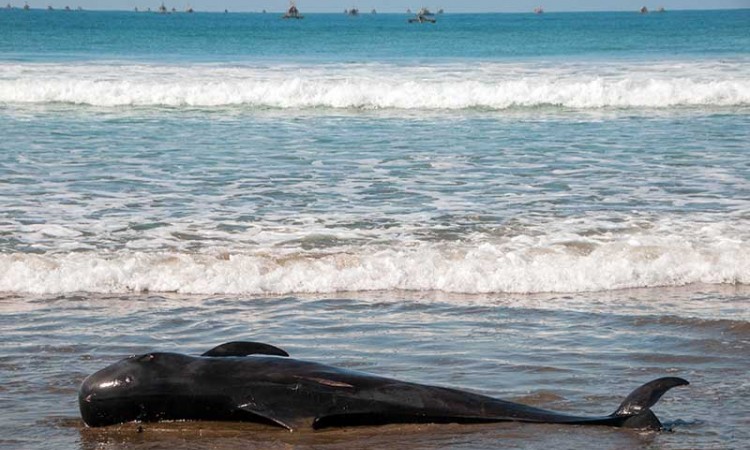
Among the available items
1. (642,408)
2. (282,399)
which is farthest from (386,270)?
(642,408)

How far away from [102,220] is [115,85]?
1718 cm

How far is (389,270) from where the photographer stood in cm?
969

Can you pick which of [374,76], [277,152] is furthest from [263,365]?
[374,76]

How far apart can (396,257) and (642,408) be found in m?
4.63

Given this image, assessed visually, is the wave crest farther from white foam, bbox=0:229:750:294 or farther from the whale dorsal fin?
the whale dorsal fin

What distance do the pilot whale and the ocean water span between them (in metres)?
0.09

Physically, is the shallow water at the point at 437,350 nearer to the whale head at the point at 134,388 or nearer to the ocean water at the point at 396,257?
the ocean water at the point at 396,257

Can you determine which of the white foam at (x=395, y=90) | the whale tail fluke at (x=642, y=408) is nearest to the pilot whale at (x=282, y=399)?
the whale tail fluke at (x=642, y=408)

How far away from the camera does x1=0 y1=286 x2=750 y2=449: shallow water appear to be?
5.68 m

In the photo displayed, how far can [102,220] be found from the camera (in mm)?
11875

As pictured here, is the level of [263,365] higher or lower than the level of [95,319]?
higher

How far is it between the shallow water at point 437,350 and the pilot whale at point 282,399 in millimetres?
71

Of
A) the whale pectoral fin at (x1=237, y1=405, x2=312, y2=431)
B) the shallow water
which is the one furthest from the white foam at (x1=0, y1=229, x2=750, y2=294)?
the whale pectoral fin at (x1=237, y1=405, x2=312, y2=431)

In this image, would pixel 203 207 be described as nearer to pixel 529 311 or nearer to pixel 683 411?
pixel 529 311
